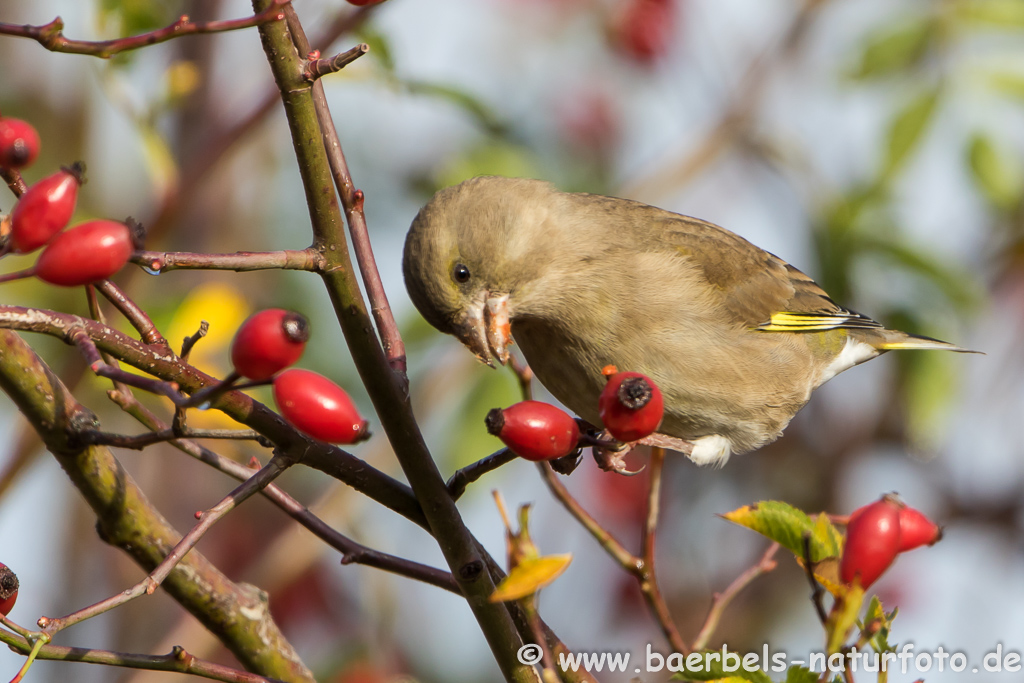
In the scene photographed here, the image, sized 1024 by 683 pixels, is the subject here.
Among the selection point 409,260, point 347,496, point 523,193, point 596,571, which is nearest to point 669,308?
point 523,193

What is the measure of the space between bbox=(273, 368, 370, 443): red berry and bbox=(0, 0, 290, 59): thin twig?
589 millimetres

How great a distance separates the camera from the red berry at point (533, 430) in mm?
2043

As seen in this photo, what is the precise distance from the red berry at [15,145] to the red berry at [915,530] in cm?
188

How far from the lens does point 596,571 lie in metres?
6.12

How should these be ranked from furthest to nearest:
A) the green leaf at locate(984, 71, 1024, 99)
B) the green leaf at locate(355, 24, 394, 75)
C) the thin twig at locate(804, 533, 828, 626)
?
1. the green leaf at locate(984, 71, 1024, 99)
2. the green leaf at locate(355, 24, 394, 75)
3. the thin twig at locate(804, 533, 828, 626)

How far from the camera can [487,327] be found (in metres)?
3.84

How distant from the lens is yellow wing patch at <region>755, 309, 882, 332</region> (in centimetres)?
485

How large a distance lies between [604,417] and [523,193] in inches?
86.4

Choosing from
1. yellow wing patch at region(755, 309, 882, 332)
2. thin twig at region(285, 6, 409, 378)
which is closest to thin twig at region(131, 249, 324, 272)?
thin twig at region(285, 6, 409, 378)

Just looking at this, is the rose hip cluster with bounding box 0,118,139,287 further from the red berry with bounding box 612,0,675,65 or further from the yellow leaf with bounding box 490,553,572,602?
the red berry with bounding box 612,0,675,65

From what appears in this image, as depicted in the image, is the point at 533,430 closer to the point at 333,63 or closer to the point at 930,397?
the point at 333,63

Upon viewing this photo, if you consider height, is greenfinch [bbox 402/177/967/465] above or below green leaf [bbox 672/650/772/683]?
above

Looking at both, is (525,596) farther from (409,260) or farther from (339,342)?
(339,342)

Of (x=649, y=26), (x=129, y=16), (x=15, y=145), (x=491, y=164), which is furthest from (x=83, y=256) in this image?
(x=649, y=26)
